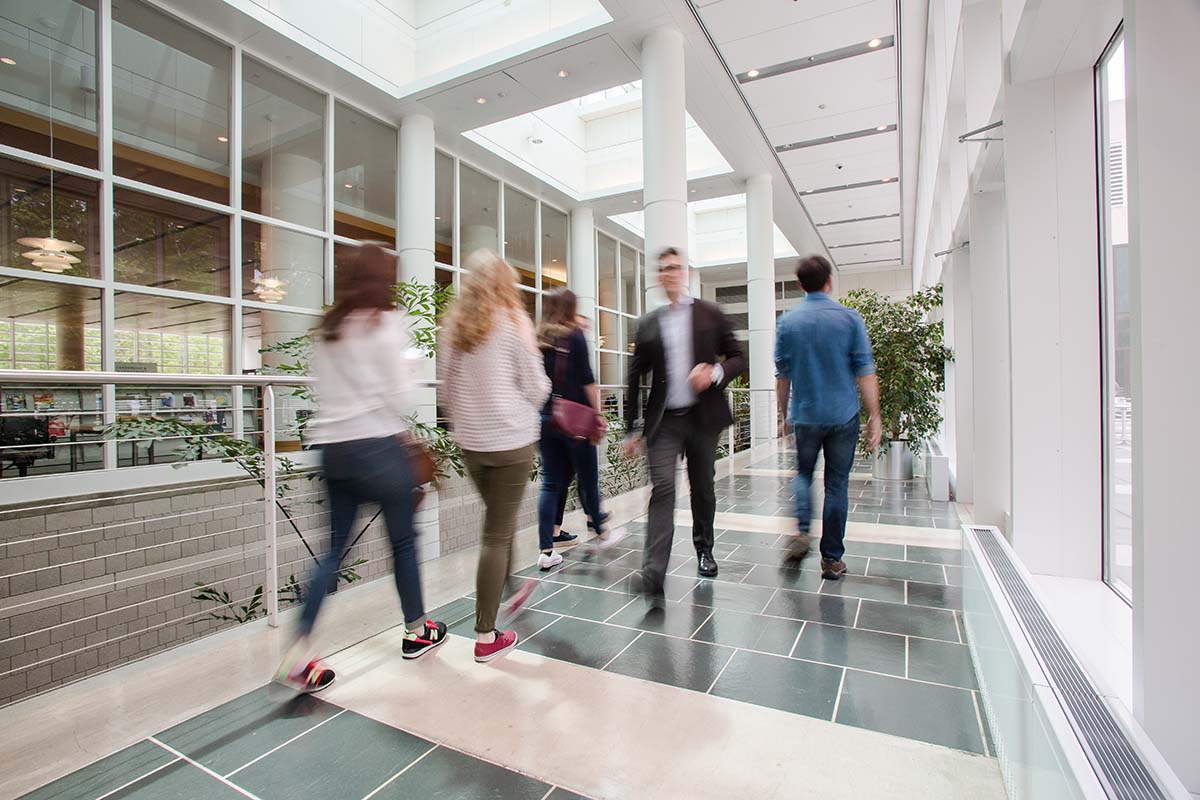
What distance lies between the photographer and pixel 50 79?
19.5 ft

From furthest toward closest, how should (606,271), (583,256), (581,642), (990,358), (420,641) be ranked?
(606,271) < (583,256) < (990,358) < (581,642) < (420,641)

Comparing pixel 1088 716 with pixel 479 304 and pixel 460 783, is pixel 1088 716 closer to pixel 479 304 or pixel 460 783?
pixel 460 783

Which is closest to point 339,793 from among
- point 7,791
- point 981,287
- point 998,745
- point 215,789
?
point 215,789

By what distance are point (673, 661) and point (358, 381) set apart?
1583mm

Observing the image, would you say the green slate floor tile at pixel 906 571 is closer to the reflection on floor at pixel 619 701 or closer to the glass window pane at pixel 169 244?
the reflection on floor at pixel 619 701

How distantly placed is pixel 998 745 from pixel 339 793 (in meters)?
1.85

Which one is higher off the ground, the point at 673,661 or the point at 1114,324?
the point at 1114,324

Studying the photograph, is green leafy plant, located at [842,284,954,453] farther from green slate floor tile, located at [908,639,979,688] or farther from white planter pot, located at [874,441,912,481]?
green slate floor tile, located at [908,639,979,688]

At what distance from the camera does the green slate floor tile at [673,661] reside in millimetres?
2199

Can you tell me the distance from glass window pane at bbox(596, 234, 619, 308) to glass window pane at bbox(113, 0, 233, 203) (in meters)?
9.08

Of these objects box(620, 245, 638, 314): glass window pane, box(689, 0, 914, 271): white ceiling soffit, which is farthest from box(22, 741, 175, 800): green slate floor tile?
box(620, 245, 638, 314): glass window pane

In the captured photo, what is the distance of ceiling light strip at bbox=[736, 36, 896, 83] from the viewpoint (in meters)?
7.65

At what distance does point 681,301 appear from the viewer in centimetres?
294

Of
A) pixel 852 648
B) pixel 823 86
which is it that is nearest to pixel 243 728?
pixel 852 648
